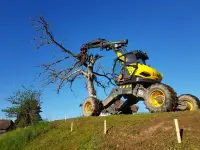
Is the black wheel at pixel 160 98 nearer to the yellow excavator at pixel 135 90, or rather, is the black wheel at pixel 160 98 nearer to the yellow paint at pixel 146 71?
the yellow excavator at pixel 135 90

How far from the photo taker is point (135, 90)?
733 inches

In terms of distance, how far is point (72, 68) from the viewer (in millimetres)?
29016

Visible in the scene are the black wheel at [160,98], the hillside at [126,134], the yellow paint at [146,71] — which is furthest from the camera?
the yellow paint at [146,71]

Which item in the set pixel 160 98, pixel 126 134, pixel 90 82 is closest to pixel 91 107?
pixel 160 98

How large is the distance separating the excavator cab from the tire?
1.99 metres

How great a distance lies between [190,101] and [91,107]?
7.18m

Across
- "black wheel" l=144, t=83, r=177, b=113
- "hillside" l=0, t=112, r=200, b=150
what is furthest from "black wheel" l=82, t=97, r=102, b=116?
"black wheel" l=144, t=83, r=177, b=113

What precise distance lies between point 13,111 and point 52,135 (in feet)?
78.7

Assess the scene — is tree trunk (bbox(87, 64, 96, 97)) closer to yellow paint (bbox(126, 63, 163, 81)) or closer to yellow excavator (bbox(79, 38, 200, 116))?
yellow excavator (bbox(79, 38, 200, 116))

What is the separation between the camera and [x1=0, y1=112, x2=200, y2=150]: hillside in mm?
12156

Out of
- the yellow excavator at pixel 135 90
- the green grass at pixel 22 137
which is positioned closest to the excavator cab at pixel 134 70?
the yellow excavator at pixel 135 90

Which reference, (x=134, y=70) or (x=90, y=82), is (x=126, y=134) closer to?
(x=134, y=70)

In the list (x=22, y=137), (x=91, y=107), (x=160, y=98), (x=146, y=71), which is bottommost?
(x=22, y=137)

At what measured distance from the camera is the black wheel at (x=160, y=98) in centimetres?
1580
